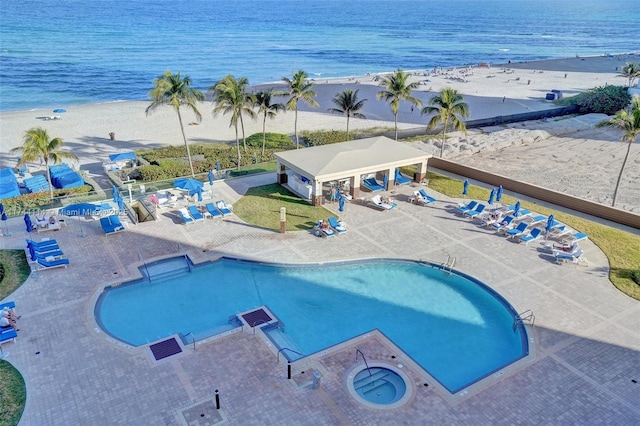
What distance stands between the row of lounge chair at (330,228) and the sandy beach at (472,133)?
17.1 m

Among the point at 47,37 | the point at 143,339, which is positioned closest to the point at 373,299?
the point at 143,339

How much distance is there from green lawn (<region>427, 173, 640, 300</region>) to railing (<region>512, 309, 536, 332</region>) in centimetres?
512

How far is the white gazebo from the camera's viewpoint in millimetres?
27266

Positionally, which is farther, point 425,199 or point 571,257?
point 425,199

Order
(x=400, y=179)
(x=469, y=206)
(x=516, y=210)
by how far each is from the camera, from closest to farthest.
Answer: (x=516, y=210)
(x=469, y=206)
(x=400, y=179)

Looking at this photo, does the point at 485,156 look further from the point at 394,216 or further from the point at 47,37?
the point at 47,37

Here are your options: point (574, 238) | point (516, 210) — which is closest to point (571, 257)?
point (574, 238)

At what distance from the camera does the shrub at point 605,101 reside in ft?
185

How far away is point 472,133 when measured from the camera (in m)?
47.4

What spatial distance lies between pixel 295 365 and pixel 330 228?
10218 millimetres

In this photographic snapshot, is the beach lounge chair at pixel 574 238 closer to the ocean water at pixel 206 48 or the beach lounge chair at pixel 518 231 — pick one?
the beach lounge chair at pixel 518 231

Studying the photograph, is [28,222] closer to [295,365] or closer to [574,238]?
[295,365]

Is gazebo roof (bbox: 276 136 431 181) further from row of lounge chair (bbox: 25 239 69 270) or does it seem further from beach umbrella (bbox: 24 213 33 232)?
beach umbrella (bbox: 24 213 33 232)

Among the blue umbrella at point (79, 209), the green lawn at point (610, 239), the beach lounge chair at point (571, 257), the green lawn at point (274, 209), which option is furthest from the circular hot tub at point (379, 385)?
the blue umbrella at point (79, 209)
